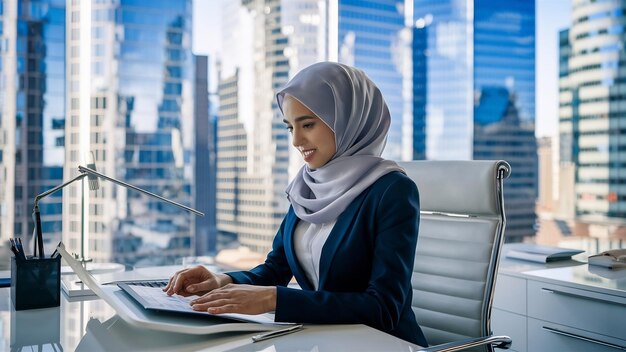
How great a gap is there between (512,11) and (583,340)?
4162mm

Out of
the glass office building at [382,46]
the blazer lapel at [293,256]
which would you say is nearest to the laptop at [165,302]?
the blazer lapel at [293,256]

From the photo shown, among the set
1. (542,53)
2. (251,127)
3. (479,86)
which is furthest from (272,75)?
(542,53)

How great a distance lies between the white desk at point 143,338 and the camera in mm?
895

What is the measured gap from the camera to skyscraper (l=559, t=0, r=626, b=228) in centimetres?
426

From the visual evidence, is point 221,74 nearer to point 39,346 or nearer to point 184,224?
point 184,224

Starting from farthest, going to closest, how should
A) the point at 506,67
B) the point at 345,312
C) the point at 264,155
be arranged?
the point at 506,67, the point at 264,155, the point at 345,312

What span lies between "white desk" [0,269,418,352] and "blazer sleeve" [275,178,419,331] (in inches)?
1.2

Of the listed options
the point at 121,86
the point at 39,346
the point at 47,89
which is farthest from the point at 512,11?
the point at 39,346

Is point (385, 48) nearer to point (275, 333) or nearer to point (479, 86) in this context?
point (479, 86)

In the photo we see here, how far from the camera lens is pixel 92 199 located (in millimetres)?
2520

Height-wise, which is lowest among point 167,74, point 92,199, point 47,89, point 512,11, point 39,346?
point 39,346

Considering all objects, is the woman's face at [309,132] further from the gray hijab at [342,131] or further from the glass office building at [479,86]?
the glass office building at [479,86]

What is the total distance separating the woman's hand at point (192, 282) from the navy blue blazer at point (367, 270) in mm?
113

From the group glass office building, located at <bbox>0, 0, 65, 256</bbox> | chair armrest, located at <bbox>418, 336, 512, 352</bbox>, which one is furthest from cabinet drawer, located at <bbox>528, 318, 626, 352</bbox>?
glass office building, located at <bbox>0, 0, 65, 256</bbox>
